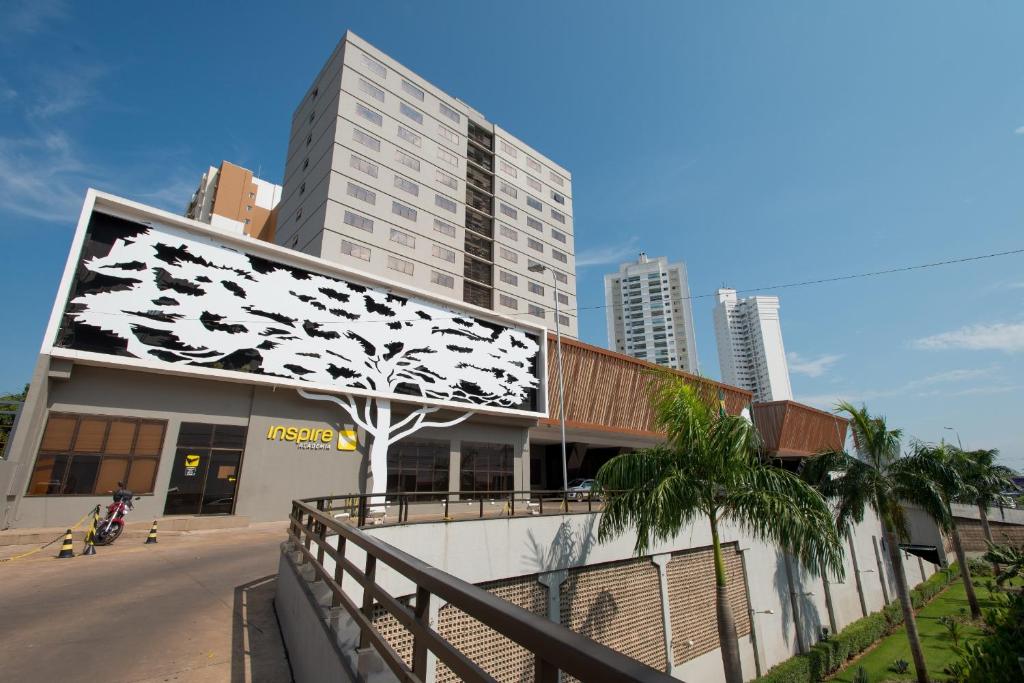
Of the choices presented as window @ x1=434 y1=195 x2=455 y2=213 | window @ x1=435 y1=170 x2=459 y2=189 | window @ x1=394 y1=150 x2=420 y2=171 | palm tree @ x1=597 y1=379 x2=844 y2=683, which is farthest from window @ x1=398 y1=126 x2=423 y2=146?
palm tree @ x1=597 y1=379 x2=844 y2=683

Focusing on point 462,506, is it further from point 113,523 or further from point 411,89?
point 411,89

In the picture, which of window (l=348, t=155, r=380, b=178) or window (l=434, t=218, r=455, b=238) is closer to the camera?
window (l=348, t=155, r=380, b=178)

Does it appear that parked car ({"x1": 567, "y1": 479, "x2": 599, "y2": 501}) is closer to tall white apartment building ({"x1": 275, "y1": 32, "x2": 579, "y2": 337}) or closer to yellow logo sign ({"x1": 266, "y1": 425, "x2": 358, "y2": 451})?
yellow logo sign ({"x1": 266, "y1": 425, "x2": 358, "y2": 451})

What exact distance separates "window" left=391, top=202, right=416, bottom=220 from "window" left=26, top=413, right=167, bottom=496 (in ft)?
93.1

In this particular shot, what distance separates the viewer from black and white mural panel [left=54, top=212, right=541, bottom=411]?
1652 cm

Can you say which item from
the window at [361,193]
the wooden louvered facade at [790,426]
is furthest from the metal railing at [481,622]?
the wooden louvered facade at [790,426]

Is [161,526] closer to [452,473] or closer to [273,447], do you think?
[273,447]

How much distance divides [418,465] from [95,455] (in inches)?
494

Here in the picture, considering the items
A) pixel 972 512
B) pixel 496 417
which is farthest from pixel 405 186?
pixel 972 512

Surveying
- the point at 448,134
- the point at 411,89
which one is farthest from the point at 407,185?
the point at 411,89

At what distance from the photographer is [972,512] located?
3838 cm

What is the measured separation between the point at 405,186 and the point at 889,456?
129 feet

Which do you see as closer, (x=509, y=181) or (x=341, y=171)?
(x=341, y=171)

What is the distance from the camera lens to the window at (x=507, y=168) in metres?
55.3
